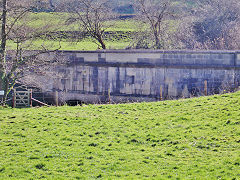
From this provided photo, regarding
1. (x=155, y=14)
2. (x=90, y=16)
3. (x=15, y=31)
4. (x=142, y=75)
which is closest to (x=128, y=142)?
(x=15, y=31)

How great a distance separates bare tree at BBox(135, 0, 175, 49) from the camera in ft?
111

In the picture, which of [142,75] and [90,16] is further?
[90,16]

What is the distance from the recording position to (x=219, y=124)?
42.6 ft

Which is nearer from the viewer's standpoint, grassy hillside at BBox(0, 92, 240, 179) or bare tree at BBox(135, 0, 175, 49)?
grassy hillside at BBox(0, 92, 240, 179)

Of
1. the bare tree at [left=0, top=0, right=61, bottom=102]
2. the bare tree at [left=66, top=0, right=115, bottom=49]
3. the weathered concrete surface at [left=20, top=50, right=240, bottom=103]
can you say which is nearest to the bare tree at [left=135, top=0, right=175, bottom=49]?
the bare tree at [left=66, top=0, right=115, bottom=49]

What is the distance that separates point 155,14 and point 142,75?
10.2 metres

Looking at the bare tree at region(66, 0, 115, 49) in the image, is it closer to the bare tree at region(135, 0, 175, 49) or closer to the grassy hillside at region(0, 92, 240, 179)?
the bare tree at region(135, 0, 175, 49)

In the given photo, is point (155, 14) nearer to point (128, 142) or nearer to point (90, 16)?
point (90, 16)

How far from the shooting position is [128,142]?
1270 cm

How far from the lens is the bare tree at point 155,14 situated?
3394 cm

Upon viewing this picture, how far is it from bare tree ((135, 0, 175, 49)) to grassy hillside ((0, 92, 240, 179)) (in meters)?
16.7

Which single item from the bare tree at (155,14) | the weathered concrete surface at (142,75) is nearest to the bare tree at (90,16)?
the bare tree at (155,14)

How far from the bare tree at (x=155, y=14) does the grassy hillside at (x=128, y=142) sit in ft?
54.8

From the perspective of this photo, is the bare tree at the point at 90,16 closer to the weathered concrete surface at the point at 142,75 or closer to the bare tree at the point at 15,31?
the weathered concrete surface at the point at 142,75
